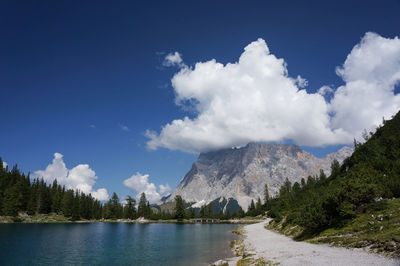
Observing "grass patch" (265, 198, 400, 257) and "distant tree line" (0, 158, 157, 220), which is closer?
"grass patch" (265, 198, 400, 257)

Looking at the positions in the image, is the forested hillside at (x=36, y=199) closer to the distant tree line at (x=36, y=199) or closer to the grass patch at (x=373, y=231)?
the distant tree line at (x=36, y=199)

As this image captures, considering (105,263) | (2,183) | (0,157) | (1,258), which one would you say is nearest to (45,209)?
(2,183)

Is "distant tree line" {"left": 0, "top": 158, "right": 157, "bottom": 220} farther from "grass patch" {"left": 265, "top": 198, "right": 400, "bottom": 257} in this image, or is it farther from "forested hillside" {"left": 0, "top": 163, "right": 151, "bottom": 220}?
"grass patch" {"left": 265, "top": 198, "right": 400, "bottom": 257}

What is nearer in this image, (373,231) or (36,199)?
(373,231)

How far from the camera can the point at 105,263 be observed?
36500mm

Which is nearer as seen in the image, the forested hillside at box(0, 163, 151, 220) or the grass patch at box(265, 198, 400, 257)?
the grass patch at box(265, 198, 400, 257)

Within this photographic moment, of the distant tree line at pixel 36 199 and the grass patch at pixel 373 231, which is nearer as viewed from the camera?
the grass patch at pixel 373 231

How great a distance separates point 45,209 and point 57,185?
33.2 metres

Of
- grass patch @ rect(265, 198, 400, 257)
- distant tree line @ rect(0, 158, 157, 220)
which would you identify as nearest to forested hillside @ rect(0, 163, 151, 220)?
distant tree line @ rect(0, 158, 157, 220)

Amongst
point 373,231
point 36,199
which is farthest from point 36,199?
point 373,231

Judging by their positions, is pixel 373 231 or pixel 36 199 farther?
pixel 36 199

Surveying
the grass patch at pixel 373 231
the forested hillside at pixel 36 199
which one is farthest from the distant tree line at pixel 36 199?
the grass patch at pixel 373 231

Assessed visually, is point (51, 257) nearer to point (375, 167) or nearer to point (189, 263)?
point (189, 263)

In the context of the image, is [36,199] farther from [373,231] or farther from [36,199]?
[373,231]
